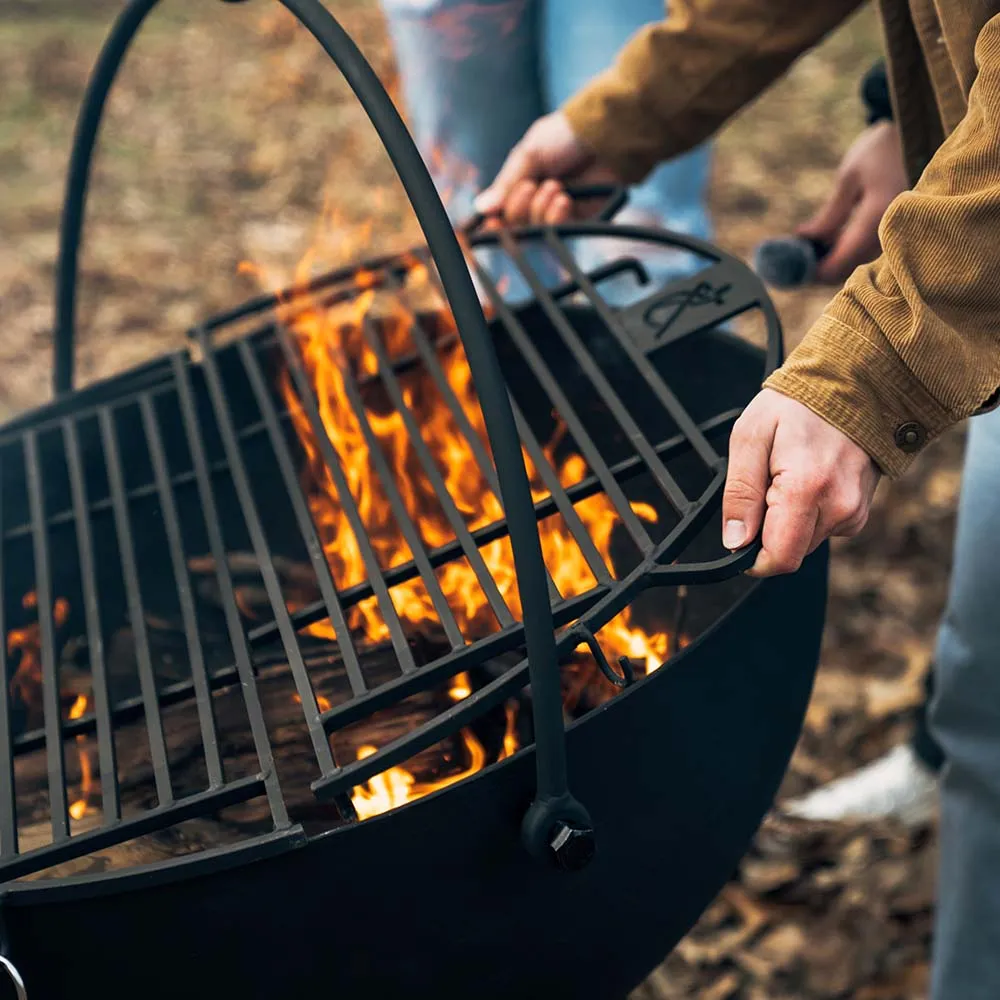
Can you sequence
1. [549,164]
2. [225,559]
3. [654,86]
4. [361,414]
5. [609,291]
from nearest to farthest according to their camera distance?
[225,559], [361,414], [654,86], [549,164], [609,291]

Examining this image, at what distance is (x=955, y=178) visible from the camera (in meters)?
0.98

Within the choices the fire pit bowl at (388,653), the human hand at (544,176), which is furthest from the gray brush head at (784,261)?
the human hand at (544,176)

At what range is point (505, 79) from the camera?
7.75ft

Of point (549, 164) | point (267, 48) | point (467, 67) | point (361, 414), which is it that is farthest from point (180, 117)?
point (361, 414)

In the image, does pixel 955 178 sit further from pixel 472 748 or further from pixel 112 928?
pixel 112 928

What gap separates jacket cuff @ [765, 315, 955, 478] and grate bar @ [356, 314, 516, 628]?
33 centimetres

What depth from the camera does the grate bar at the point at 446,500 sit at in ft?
3.67

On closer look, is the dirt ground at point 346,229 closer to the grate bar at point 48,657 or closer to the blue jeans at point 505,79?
the blue jeans at point 505,79

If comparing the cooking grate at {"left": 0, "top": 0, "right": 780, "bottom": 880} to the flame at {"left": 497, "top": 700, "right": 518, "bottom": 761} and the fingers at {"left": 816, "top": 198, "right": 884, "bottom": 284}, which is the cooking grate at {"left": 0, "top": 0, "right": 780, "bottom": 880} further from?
the fingers at {"left": 816, "top": 198, "right": 884, "bottom": 284}

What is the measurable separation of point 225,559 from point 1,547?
1.14ft

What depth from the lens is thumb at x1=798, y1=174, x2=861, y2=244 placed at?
165 centimetres

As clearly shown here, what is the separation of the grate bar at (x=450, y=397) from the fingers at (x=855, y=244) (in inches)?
20.7

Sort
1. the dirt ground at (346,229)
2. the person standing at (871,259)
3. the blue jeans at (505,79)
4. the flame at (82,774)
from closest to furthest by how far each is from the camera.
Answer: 1. the flame at (82,774)
2. the person standing at (871,259)
3. the dirt ground at (346,229)
4. the blue jeans at (505,79)

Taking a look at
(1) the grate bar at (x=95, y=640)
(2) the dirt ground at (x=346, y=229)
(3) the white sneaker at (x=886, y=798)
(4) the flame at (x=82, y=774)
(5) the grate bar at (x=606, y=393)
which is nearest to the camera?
(1) the grate bar at (x=95, y=640)
